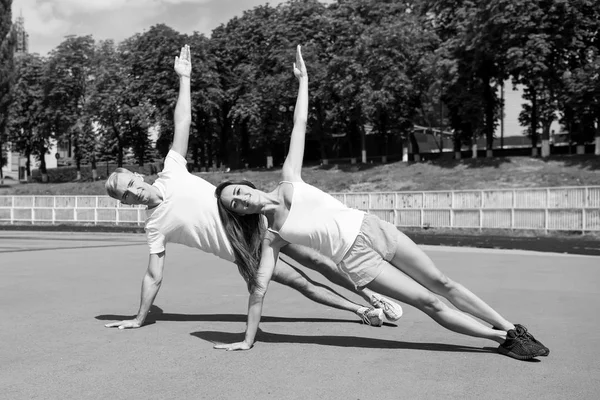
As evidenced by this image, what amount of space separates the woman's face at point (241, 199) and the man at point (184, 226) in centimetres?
70

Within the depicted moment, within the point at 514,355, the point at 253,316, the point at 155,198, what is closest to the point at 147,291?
the point at 155,198

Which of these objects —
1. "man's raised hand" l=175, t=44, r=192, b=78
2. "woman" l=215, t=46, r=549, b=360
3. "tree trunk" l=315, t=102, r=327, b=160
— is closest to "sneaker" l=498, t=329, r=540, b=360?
"woman" l=215, t=46, r=549, b=360

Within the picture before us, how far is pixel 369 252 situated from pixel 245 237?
122cm

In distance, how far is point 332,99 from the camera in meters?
52.8

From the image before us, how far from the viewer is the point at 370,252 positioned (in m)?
5.21

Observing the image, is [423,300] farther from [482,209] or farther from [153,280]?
[482,209]

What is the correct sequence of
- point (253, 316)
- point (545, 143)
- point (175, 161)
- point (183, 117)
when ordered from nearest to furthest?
point (253, 316) < point (175, 161) < point (183, 117) < point (545, 143)

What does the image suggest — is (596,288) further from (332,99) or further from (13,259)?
(332,99)

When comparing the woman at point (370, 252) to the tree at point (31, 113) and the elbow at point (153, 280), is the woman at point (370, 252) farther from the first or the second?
the tree at point (31, 113)

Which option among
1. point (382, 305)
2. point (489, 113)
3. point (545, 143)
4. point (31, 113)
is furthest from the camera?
point (31, 113)

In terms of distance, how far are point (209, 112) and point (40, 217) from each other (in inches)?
935

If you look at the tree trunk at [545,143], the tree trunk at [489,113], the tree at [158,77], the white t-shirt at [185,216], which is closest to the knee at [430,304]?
the white t-shirt at [185,216]

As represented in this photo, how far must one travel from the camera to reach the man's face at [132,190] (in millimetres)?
6113

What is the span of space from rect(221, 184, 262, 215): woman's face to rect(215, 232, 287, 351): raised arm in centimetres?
→ 36
